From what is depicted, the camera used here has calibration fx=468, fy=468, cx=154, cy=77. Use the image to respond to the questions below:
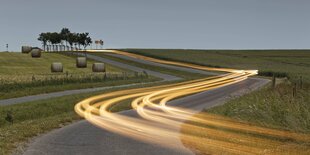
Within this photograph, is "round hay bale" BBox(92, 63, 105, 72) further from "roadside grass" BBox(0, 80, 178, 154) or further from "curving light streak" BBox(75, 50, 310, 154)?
"curving light streak" BBox(75, 50, 310, 154)

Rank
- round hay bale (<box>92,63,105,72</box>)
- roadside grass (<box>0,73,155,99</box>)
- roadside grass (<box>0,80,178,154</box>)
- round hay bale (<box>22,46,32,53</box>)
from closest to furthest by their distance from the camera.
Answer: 1. roadside grass (<box>0,80,178,154</box>)
2. roadside grass (<box>0,73,155,99</box>)
3. round hay bale (<box>92,63,105,72</box>)
4. round hay bale (<box>22,46,32,53</box>)

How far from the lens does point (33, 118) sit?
89.1 feet

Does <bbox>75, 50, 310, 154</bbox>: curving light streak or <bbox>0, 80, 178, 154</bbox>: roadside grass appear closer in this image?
<bbox>75, 50, 310, 154</bbox>: curving light streak

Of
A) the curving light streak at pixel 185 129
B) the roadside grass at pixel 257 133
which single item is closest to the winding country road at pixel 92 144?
the curving light streak at pixel 185 129

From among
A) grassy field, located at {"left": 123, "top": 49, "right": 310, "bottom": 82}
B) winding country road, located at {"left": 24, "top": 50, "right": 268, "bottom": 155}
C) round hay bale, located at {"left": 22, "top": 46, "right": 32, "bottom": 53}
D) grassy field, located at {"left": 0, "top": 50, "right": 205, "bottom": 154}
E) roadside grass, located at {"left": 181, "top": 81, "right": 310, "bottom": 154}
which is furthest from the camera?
round hay bale, located at {"left": 22, "top": 46, "right": 32, "bottom": 53}

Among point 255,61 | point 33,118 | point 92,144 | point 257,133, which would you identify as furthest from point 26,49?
point 257,133

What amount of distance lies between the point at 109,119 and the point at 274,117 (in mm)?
7697

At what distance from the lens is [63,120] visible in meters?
21.8

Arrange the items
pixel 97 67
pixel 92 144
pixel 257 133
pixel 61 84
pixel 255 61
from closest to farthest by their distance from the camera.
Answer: pixel 92 144, pixel 257 133, pixel 61 84, pixel 97 67, pixel 255 61

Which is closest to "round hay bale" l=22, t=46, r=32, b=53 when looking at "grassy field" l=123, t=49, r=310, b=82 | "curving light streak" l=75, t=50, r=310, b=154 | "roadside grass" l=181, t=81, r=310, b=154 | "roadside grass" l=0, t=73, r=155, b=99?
"grassy field" l=123, t=49, r=310, b=82

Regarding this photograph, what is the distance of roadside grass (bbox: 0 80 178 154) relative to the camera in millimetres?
15719

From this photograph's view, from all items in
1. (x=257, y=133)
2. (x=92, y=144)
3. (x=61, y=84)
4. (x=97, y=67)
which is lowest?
(x=61, y=84)

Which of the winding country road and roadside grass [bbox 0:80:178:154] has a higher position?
the winding country road

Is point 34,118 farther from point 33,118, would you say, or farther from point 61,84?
point 61,84
